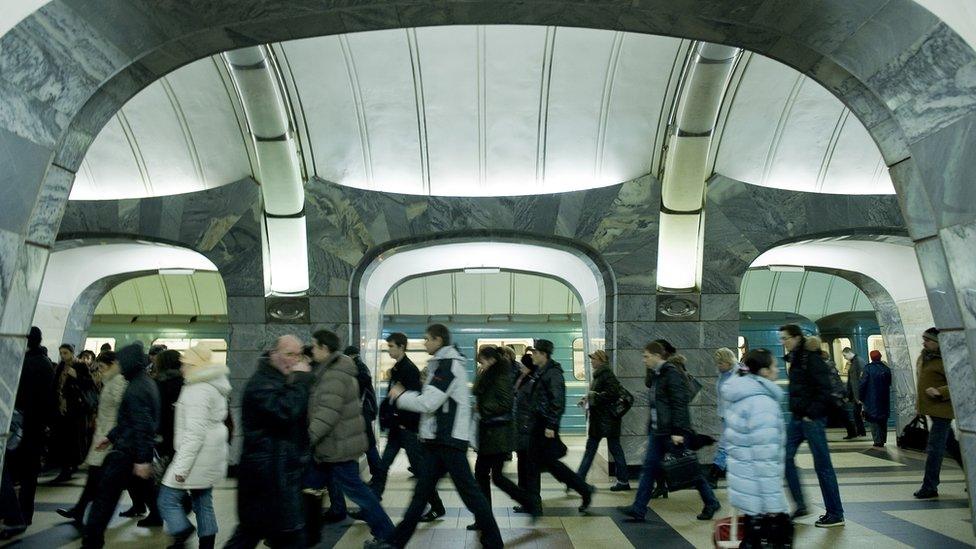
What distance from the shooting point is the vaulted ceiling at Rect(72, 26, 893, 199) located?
10289 millimetres

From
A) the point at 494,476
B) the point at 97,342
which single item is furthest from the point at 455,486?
the point at 97,342

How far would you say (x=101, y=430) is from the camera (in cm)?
681

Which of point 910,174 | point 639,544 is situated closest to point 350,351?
point 639,544

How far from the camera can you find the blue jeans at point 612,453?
869 cm

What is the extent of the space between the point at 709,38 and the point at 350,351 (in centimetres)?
477

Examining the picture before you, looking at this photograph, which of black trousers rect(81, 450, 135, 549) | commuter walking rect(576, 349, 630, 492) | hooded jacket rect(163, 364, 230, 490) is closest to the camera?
hooded jacket rect(163, 364, 230, 490)

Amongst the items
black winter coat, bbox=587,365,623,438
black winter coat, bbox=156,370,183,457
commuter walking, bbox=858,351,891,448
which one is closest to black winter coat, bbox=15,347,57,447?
black winter coat, bbox=156,370,183,457

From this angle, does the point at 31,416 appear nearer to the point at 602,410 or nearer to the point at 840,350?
the point at 602,410

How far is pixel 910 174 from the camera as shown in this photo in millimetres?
5332

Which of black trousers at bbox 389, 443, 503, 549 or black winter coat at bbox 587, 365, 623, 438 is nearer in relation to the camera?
black trousers at bbox 389, 443, 503, 549

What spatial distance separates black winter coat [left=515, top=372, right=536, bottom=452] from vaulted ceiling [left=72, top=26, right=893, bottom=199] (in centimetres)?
364

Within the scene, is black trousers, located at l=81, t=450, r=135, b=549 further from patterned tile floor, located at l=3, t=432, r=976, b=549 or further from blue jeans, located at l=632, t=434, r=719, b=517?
blue jeans, located at l=632, t=434, r=719, b=517

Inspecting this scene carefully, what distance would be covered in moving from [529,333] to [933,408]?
9951 millimetres

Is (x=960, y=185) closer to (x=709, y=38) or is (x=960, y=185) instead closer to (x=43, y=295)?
(x=709, y=38)
